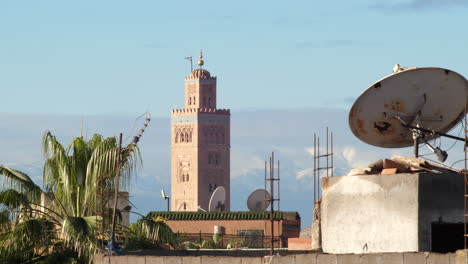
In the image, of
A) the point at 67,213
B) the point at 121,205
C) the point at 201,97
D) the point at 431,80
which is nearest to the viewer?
the point at 431,80

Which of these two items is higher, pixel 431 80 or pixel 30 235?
pixel 431 80

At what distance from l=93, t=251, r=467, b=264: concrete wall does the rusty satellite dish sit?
3.11 meters

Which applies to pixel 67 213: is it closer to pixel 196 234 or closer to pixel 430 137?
pixel 430 137

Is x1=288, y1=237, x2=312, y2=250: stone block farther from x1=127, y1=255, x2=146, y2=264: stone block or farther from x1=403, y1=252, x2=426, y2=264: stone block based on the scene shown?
x1=403, y1=252, x2=426, y2=264: stone block

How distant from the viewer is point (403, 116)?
67.5ft

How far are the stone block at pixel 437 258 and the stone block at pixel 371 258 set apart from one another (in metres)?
0.96

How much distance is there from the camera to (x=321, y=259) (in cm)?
1759

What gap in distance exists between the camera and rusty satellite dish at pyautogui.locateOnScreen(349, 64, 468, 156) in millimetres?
19828

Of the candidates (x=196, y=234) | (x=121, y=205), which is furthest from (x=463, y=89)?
(x=196, y=234)

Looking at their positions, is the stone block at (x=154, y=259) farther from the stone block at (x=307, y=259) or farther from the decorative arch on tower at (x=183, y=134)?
the decorative arch on tower at (x=183, y=134)

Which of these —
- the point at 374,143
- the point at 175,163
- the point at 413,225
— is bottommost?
the point at 413,225

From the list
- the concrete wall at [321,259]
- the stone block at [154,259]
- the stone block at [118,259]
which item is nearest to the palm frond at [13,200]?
the concrete wall at [321,259]

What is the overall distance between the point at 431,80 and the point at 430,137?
150 cm

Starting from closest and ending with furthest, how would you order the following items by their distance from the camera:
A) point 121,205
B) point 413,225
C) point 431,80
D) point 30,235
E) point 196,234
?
point 413,225, point 431,80, point 30,235, point 121,205, point 196,234
